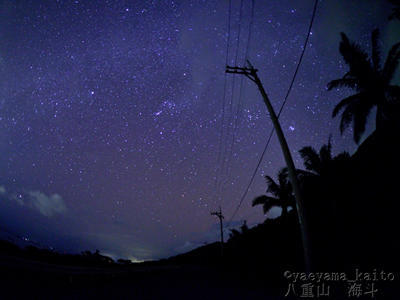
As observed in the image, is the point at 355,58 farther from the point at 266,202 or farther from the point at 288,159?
the point at 266,202

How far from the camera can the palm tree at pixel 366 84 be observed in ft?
58.5

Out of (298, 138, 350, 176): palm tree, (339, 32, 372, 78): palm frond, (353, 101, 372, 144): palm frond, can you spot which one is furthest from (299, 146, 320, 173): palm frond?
(339, 32, 372, 78): palm frond

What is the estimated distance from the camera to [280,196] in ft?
94.4

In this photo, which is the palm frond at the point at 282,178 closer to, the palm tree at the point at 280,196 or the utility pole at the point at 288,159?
the palm tree at the point at 280,196

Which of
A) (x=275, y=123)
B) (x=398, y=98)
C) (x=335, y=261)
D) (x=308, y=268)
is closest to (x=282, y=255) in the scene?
(x=335, y=261)

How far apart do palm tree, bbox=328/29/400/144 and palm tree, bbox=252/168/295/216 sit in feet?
35.4

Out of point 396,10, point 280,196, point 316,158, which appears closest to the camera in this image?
point 396,10

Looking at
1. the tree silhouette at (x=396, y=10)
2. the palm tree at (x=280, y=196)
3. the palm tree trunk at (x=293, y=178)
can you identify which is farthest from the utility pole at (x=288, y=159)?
the palm tree at (x=280, y=196)

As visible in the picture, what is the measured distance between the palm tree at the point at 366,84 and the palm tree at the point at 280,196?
1079cm

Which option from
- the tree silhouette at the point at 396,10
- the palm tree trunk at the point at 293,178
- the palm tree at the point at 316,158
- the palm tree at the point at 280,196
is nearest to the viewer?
the palm tree trunk at the point at 293,178

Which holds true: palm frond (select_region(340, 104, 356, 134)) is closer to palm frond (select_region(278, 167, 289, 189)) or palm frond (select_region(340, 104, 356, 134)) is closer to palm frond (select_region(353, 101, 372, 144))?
palm frond (select_region(353, 101, 372, 144))

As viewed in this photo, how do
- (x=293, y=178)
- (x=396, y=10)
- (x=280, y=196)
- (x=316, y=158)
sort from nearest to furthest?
(x=293, y=178), (x=396, y=10), (x=316, y=158), (x=280, y=196)

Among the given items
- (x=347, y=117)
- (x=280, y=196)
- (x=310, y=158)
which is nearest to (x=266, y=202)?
(x=280, y=196)

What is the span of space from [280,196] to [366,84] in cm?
1571
